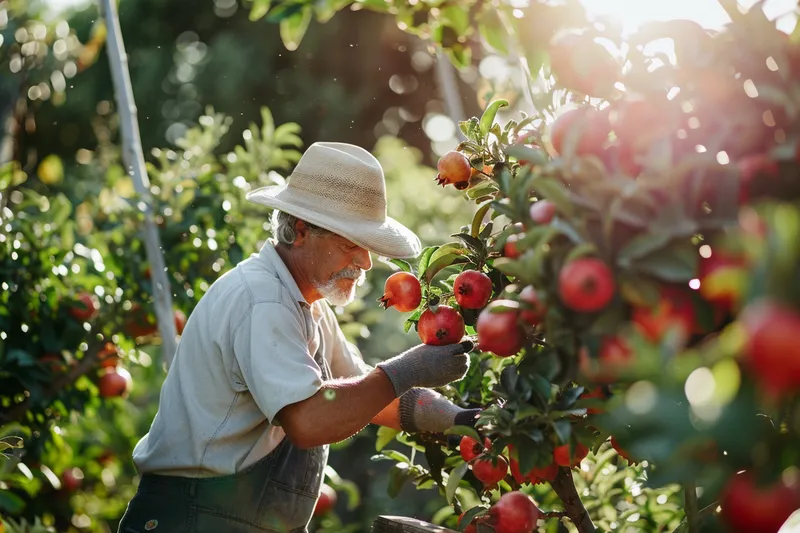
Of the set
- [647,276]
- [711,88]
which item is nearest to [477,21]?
[711,88]

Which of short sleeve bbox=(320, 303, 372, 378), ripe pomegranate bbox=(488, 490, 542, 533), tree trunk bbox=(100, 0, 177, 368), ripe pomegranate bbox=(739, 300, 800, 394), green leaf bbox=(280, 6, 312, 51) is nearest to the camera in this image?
ripe pomegranate bbox=(739, 300, 800, 394)

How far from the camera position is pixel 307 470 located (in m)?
2.30

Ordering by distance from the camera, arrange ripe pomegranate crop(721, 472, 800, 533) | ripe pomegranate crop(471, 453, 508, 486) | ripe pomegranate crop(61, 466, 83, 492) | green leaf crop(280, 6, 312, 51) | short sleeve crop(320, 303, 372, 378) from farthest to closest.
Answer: ripe pomegranate crop(61, 466, 83, 492) < short sleeve crop(320, 303, 372, 378) < ripe pomegranate crop(471, 453, 508, 486) < green leaf crop(280, 6, 312, 51) < ripe pomegranate crop(721, 472, 800, 533)

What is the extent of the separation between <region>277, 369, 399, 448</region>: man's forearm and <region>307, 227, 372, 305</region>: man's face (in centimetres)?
33

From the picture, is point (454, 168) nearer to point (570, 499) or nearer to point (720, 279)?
point (570, 499)

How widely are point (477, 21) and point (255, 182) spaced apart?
2326 mm

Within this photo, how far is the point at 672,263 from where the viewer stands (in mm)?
1105

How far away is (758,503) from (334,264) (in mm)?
1439

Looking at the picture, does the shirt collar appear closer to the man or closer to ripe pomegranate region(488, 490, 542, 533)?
the man

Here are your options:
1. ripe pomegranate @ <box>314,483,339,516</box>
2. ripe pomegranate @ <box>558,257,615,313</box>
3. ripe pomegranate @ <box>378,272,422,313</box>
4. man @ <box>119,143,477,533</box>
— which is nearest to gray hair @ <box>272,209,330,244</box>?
man @ <box>119,143,477,533</box>

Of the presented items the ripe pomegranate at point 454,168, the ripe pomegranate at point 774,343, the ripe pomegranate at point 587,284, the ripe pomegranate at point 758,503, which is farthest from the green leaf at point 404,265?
the ripe pomegranate at point 774,343

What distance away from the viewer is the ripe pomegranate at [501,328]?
52.2 inches

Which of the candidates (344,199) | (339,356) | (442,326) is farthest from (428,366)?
(339,356)

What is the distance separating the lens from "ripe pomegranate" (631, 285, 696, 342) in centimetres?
110
